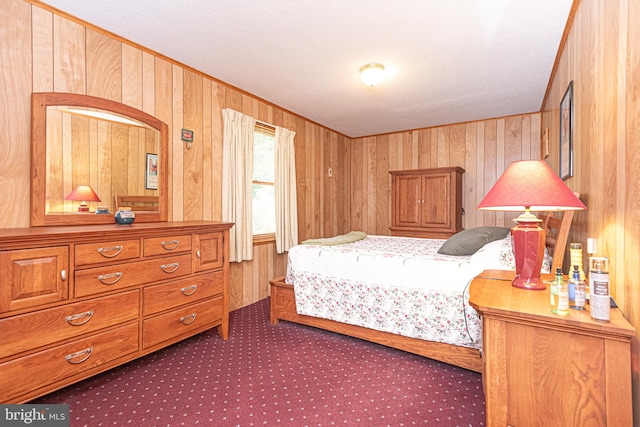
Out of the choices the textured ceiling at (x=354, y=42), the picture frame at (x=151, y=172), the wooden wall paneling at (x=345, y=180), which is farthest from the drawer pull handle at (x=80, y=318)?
the wooden wall paneling at (x=345, y=180)

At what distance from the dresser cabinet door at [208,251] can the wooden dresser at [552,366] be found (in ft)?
6.27

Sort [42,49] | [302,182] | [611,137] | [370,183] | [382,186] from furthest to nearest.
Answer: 1. [370,183]
2. [382,186]
3. [302,182]
4. [42,49]
5. [611,137]

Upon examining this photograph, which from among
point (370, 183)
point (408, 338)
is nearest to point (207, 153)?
point (408, 338)

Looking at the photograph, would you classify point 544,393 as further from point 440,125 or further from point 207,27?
point 440,125

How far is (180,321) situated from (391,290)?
1586 millimetres

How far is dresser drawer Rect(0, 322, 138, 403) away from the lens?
4.88 ft

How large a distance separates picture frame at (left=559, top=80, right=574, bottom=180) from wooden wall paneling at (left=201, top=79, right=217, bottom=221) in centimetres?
304

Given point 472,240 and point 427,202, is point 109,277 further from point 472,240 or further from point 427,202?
point 427,202

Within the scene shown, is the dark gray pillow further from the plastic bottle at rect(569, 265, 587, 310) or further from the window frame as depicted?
the window frame

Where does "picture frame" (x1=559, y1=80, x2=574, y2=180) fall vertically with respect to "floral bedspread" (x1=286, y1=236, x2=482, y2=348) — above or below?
above

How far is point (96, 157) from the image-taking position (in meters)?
2.29

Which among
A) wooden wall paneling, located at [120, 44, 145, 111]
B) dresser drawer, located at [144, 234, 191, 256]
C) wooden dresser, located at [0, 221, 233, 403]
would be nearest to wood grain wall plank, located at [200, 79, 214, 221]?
wooden wall paneling, located at [120, 44, 145, 111]

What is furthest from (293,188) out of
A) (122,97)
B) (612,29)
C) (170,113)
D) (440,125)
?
(612,29)

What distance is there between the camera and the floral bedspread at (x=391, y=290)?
2.17 meters
